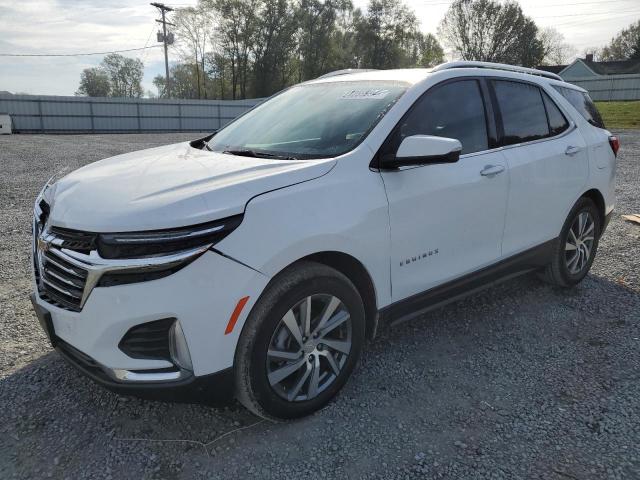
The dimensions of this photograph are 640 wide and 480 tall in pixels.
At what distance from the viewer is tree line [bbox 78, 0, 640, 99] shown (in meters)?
48.8

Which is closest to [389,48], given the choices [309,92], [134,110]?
[134,110]

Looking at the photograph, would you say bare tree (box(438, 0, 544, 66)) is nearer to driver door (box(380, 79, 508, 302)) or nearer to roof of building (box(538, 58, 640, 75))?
roof of building (box(538, 58, 640, 75))

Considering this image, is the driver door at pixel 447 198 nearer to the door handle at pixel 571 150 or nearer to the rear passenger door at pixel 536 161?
the rear passenger door at pixel 536 161

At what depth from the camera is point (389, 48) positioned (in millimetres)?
54500

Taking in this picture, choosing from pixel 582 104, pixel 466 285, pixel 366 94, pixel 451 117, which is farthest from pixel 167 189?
pixel 582 104

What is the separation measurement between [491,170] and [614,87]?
49.0 metres

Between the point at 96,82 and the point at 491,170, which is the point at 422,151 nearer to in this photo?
the point at 491,170

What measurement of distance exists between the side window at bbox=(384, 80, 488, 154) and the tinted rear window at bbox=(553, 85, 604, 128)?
1286 mm

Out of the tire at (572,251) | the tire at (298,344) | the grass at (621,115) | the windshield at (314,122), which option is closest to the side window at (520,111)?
the tire at (572,251)

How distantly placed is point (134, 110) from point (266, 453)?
34492mm

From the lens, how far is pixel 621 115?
33.2 meters

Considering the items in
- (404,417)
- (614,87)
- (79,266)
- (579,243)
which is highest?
(614,87)

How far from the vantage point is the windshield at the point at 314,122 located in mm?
3012

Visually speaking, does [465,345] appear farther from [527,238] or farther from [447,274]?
[527,238]
